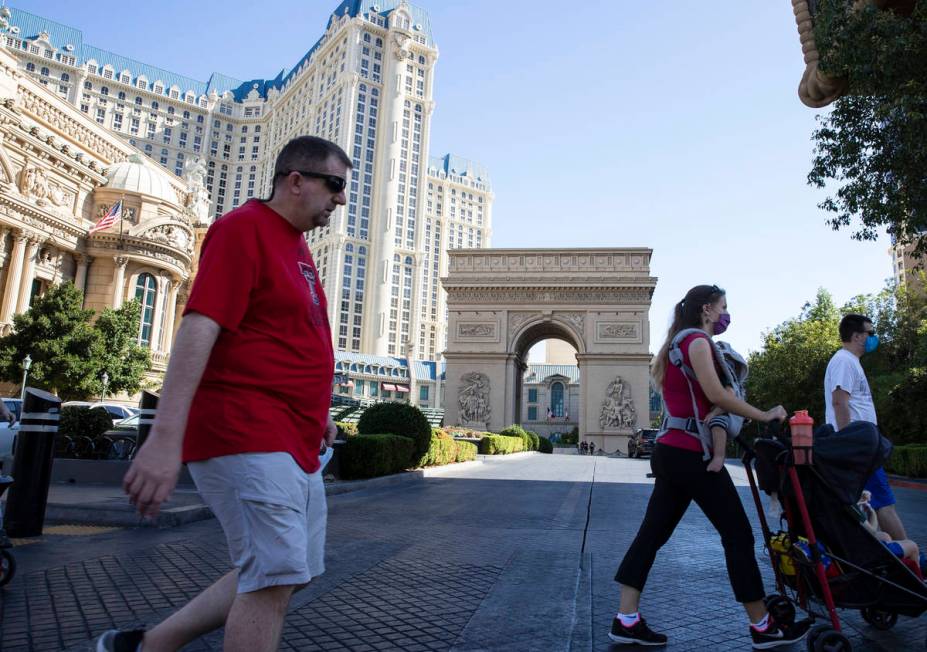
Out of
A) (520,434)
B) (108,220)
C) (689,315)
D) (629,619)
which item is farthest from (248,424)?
(108,220)

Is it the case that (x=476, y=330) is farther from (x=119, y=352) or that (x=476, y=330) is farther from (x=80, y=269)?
(x=80, y=269)

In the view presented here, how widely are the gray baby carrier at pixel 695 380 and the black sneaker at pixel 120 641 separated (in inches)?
106

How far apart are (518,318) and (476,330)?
292cm

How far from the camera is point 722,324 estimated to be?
3793 mm

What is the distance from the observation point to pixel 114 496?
28.1 ft

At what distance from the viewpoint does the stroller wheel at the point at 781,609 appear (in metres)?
3.33

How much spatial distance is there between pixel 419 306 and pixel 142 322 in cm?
7303

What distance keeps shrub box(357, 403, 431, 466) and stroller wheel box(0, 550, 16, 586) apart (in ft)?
33.2

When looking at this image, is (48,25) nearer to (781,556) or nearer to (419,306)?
(419,306)

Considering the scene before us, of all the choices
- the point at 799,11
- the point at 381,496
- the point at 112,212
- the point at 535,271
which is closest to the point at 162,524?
the point at 381,496

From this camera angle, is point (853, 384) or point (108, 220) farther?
point (108, 220)

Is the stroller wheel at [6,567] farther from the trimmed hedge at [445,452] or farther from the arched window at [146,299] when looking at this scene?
the arched window at [146,299]

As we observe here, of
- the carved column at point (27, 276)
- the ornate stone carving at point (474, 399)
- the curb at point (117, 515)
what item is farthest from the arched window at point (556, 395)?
the curb at point (117, 515)

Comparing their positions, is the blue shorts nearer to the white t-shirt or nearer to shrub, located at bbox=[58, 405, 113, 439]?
the white t-shirt
